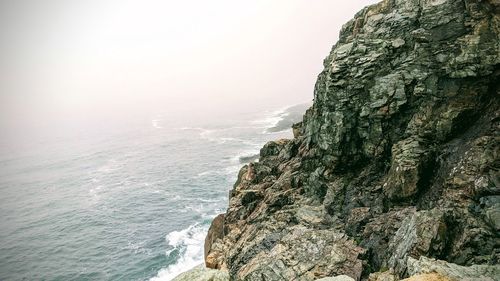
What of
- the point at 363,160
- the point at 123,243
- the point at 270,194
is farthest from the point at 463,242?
the point at 123,243

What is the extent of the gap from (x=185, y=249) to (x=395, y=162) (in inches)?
1643

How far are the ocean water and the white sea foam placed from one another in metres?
0.19

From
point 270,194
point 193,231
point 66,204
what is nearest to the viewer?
point 270,194

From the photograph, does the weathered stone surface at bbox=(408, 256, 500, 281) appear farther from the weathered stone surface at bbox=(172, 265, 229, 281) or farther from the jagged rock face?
the weathered stone surface at bbox=(172, 265, 229, 281)

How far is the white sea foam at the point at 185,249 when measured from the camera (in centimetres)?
5078

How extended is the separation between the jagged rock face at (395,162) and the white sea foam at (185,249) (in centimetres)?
1988

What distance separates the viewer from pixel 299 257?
79.4ft

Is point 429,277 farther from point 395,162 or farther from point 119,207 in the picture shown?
point 119,207

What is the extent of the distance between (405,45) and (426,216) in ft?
51.9

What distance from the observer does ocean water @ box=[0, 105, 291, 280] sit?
5834 cm

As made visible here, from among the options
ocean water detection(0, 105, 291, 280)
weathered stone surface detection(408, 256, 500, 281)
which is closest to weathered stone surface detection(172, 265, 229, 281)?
weathered stone surface detection(408, 256, 500, 281)

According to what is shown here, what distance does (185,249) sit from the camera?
5694 cm

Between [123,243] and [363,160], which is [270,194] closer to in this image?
[363,160]

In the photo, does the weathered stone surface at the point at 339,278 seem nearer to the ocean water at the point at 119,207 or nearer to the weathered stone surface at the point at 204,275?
the weathered stone surface at the point at 204,275
